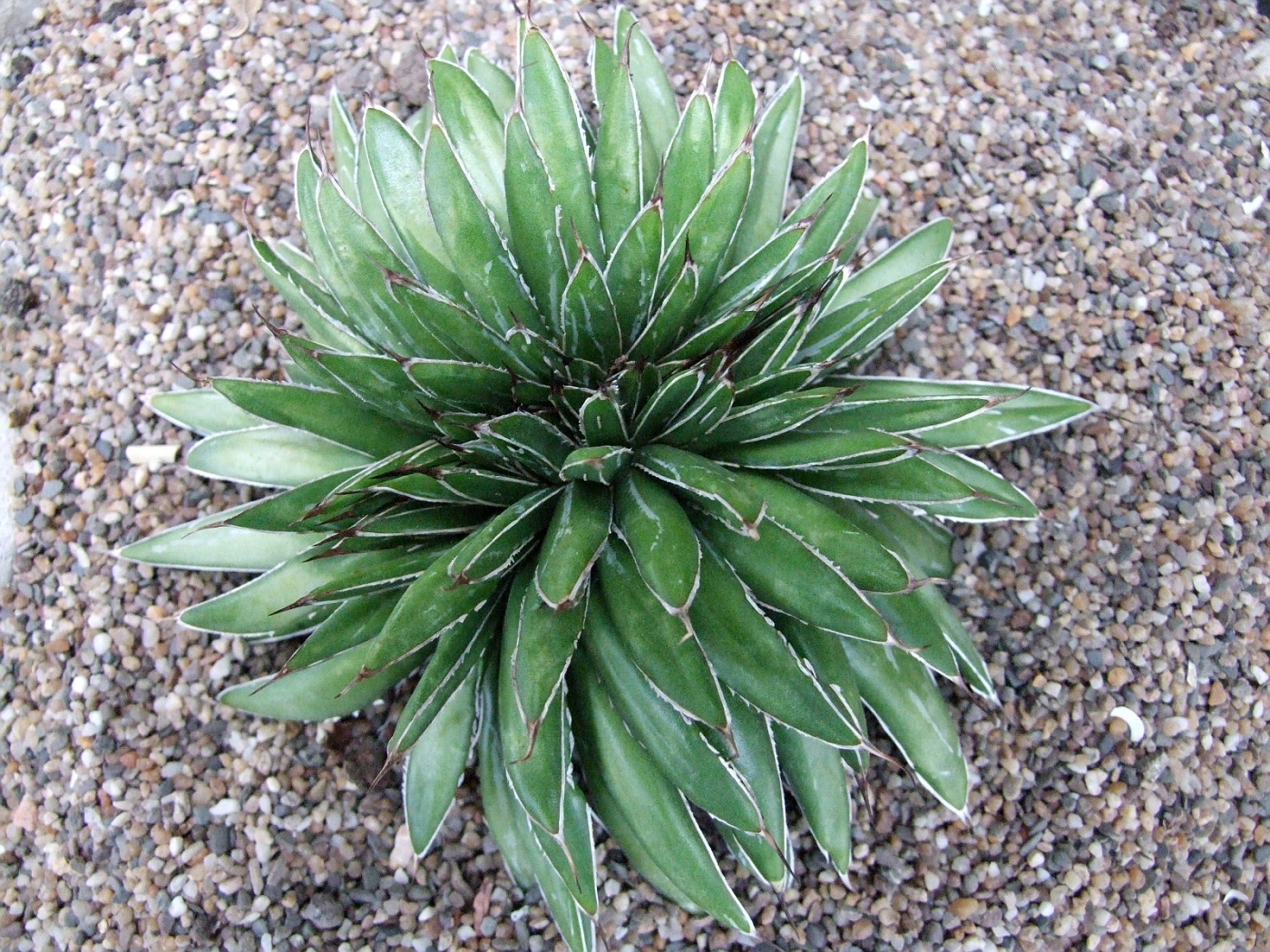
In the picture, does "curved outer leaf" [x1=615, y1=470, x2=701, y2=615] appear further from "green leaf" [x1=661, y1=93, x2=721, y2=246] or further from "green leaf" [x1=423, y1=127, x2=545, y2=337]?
"green leaf" [x1=661, y1=93, x2=721, y2=246]

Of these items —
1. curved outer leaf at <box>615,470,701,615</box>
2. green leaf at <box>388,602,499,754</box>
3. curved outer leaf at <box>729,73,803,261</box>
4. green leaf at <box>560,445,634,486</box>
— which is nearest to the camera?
curved outer leaf at <box>615,470,701,615</box>

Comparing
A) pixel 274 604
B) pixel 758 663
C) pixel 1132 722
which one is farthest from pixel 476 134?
pixel 1132 722

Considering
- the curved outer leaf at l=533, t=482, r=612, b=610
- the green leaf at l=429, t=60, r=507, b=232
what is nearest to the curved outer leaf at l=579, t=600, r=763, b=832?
the curved outer leaf at l=533, t=482, r=612, b=610

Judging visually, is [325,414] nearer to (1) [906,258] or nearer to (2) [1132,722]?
(1) [906,258]

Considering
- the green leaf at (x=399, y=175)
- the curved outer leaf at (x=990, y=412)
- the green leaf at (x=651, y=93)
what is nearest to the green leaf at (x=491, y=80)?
the green leaf at (x=651, y=93)

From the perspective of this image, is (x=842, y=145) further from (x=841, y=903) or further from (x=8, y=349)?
(x=8, y=349)

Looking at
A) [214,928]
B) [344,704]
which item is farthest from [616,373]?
[214,928]
